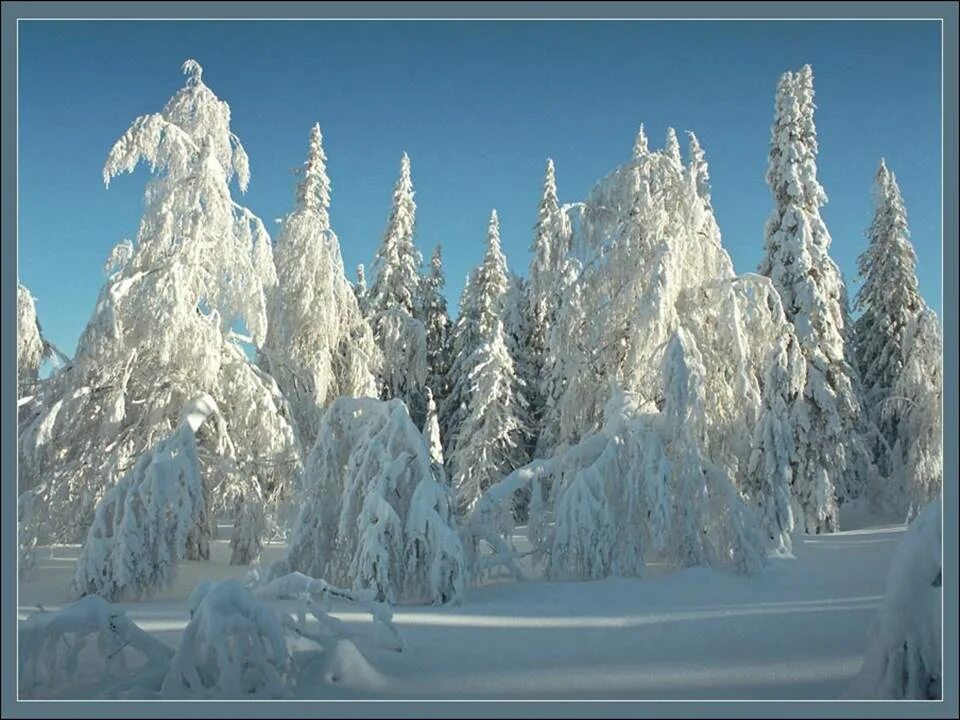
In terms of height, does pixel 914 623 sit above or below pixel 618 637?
above

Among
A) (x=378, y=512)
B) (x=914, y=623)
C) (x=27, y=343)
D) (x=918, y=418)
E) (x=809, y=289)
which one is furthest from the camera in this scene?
(x=918, y=418)

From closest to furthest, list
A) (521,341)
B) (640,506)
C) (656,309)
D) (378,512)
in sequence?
(378,512) < (640,506) < (656,309) < (521,341)

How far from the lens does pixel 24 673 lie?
213 inches

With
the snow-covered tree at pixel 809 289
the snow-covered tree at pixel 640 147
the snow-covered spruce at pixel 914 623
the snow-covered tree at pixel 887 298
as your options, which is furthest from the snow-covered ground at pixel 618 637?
the snow-covered tree at pixel 887 298

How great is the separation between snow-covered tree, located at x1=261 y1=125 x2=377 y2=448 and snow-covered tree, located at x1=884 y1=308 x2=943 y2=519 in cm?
1335

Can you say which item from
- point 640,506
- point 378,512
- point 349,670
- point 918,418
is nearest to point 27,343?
point 378,512

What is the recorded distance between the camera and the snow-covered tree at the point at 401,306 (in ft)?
75.2

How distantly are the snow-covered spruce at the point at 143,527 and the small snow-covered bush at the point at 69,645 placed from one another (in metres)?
3.11

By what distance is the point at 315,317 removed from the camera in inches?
583

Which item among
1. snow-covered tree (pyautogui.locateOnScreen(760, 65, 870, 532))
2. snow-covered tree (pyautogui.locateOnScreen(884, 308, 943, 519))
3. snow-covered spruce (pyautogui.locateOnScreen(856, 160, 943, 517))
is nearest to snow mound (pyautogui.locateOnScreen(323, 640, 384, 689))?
snow-covered tree (pyautogui.locateOnScreen(760, 65, 870, 532))

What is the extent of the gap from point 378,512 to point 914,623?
17.4 ft

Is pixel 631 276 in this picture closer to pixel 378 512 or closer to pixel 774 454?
pixel 774 454

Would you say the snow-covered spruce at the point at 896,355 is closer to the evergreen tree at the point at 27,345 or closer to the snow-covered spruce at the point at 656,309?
the snow-covered spruce at the point at 656,309

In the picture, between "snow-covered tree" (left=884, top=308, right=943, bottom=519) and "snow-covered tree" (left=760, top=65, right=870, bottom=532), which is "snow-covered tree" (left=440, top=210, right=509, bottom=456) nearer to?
"snow-covered tree" (left=760, top=65, right=870, bottom=532)
